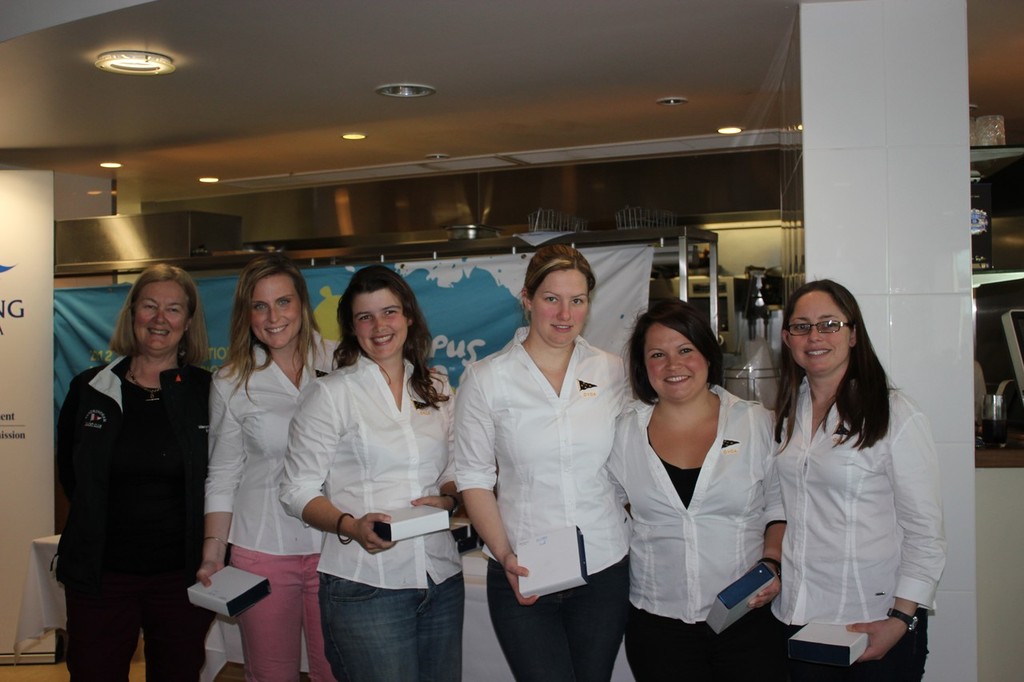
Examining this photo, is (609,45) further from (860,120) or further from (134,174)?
(134,174)

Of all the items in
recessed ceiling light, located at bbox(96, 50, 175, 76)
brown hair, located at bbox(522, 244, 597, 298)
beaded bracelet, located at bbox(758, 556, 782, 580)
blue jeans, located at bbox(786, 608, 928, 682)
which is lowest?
blue jeans, located at bbox(786, 608, 928, 682)

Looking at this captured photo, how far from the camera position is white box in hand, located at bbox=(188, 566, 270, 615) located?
245cm

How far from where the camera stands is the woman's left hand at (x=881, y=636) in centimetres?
216

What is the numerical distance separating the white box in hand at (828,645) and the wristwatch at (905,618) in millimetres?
96

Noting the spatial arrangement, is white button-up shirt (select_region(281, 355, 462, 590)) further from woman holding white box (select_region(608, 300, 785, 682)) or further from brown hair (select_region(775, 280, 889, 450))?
brown hair (select_region(775, 280, 889, 450))

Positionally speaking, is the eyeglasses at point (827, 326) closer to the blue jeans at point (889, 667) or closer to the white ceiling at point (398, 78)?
the blue jeans at point (889, 667)

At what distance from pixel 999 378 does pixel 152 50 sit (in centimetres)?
489

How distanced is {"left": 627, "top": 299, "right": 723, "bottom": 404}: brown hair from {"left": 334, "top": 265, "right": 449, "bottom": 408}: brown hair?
1.72ft

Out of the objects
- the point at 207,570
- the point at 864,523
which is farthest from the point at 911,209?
the point at 207,570

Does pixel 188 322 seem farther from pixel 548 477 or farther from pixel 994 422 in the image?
pixel 994 422

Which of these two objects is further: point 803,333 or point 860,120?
point 860,120

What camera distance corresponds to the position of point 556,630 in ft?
7.73

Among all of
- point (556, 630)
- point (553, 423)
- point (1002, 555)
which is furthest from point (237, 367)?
point (1002, 555)

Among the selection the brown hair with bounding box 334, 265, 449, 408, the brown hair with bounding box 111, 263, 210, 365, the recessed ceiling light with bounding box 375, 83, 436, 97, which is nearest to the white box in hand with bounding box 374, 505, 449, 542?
the brown hair with bounding box 334, 265, 449, 408
